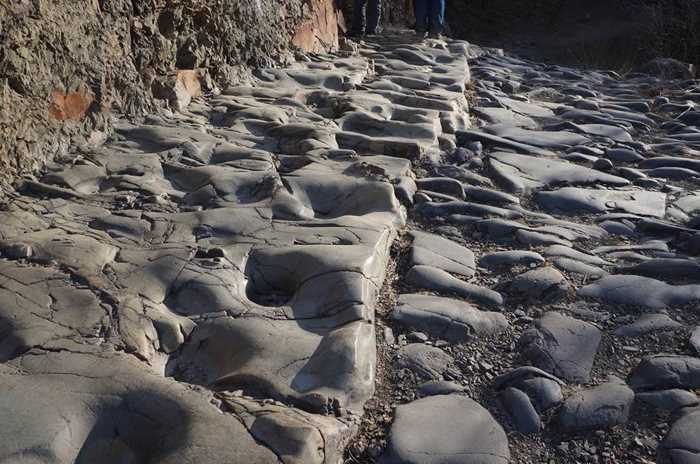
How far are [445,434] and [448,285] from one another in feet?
2.30

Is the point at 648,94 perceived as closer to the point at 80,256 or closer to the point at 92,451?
the point at 80,256

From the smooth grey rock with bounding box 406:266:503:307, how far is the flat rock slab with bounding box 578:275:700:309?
0.83ft

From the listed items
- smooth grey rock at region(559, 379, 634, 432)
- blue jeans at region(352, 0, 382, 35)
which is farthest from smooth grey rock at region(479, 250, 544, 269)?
blue jeans at region(352, 0, 382, 35)

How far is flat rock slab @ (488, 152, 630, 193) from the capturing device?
127 inches

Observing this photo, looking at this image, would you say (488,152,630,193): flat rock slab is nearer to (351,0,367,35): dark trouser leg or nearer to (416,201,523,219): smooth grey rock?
(416,201,523,219): smooth grey rock

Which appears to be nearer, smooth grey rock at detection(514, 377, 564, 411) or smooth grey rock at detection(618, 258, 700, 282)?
smooth grey rock at detection(514, 377, 564, 411)

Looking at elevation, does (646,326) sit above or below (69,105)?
below

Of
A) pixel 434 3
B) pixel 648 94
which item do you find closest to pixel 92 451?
pixel 648 94

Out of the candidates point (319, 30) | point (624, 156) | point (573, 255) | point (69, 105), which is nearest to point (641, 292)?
point (573, 255)

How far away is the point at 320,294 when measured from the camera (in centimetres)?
201

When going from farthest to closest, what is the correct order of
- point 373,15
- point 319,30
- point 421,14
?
point 421,14
point 373,15
point 319,30

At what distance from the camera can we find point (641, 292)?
7.23 feet

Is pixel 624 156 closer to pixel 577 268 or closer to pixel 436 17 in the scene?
pixel 577 268

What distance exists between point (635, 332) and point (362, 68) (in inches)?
135
